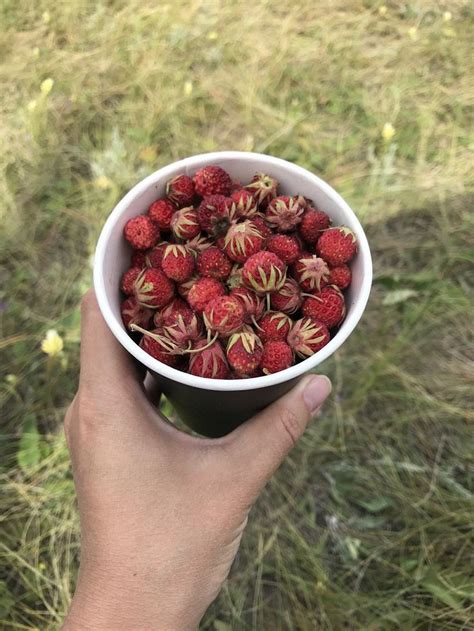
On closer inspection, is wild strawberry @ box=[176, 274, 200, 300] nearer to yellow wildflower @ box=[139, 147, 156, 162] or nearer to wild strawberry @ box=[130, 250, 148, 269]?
wild strawberry @ box=[130, 250, 148, 269]

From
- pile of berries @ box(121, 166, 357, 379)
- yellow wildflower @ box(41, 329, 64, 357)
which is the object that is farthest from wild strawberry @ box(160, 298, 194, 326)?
yellow wildflower @ box(41, 329, 64, 357)

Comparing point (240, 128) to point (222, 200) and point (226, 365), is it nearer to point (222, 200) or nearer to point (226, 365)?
point (222, 200)

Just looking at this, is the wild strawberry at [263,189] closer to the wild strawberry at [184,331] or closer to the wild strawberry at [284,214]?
the wild strawberry at [284,214]

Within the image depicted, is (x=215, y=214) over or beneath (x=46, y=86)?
over

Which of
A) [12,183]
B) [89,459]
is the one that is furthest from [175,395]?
[12,183]

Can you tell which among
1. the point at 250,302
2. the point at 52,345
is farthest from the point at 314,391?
the point at 52,345

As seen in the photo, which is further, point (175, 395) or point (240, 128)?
point (240, 128)

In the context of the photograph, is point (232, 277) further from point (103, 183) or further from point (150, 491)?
point (103, 183)
